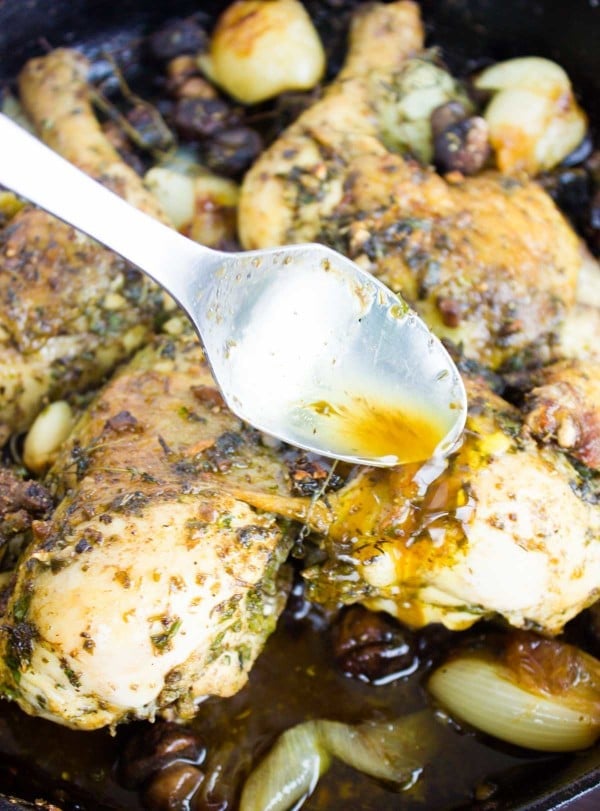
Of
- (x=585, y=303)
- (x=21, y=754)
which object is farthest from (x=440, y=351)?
(x=21, y=754)

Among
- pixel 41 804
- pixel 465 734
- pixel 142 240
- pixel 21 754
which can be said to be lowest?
pixel 465 734

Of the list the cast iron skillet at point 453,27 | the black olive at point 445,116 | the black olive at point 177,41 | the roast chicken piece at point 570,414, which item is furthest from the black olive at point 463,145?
the black olive at point 177,41

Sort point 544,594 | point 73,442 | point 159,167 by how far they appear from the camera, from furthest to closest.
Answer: point 159,167 < point 73,442 < point 544,594

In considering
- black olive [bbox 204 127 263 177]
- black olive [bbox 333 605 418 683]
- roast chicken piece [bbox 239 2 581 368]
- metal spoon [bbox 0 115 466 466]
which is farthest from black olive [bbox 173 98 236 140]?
black olive [bbox 333 605 418 683]

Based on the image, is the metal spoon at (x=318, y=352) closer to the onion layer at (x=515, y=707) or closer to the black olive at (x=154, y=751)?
the onion layer at (x=515, y=707)

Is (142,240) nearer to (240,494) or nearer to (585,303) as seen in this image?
(240,494)

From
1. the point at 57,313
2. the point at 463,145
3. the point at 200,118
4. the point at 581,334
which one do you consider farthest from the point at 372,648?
the point at 200,118
